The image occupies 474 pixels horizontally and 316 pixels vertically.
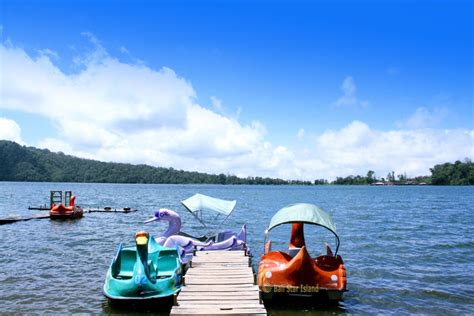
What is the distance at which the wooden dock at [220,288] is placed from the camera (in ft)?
36.0

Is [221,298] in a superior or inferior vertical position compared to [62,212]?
inferior

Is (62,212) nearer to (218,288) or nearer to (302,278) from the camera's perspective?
(218,288)

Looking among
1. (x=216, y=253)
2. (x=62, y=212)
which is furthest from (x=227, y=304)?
(x=62, y=212)

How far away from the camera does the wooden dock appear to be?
1098cm

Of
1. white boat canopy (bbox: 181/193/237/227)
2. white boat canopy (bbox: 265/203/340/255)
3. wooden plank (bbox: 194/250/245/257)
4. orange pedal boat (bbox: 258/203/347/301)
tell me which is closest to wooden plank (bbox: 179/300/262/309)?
orange pedal boat (bbox: 258/203/347/301)

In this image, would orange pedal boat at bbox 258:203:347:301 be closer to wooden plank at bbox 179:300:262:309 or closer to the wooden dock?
the wooden dock

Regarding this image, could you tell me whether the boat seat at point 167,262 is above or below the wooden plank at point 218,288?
above

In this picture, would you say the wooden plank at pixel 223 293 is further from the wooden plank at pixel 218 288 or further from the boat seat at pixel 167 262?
the boat seat at pixel 167 262

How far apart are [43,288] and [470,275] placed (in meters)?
A: 18.7

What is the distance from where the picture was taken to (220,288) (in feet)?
42.0

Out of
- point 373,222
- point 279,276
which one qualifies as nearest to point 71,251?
point 279,276

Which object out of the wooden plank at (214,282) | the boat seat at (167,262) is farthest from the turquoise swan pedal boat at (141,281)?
the wooden plank at (214,282)

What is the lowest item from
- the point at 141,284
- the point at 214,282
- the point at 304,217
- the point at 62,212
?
the point at 214,282

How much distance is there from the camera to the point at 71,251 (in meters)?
24.3
